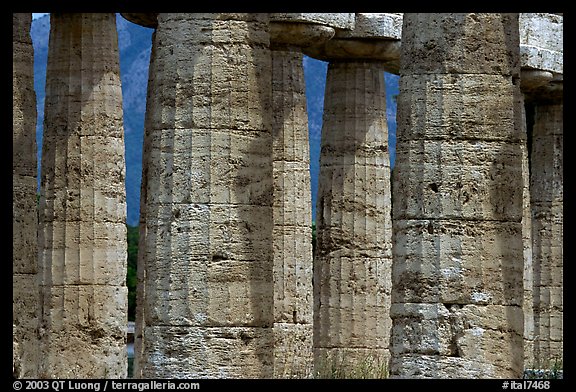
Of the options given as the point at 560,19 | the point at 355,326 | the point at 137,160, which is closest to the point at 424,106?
the point at 355,326

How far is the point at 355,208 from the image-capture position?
130 ft

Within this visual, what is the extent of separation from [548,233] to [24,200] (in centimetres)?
1712

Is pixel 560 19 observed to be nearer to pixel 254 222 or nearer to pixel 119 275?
pixel 119 275

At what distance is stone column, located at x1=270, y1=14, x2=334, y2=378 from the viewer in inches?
1446

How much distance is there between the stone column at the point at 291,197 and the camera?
36.7 meters

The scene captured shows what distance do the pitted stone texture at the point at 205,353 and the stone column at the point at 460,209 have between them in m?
2.01

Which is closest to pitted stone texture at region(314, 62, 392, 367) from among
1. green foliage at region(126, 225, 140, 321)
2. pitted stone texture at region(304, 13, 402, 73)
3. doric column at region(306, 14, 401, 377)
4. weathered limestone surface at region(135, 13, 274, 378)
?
doric column at region(306, 14, 401, 377)

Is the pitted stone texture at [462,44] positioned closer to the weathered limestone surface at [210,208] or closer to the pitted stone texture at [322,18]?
the weathered limestone surface at [210,208]

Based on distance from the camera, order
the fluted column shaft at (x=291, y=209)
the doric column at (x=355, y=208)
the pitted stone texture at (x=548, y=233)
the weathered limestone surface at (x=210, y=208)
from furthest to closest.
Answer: the pitted stone texture at (x=548, y=233), the doric column at (x=355, y=208), the fluted column shaft at (x=291, y=209), the weathered limestone surface at (x=210, y=208)

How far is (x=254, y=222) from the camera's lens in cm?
2869

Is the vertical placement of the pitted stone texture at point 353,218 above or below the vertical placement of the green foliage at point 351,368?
above

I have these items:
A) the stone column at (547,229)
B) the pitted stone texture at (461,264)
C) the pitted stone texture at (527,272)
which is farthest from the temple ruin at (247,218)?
the stone column at (547,229)

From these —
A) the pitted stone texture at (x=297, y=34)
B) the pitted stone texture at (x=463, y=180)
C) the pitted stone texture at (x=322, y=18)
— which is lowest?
the pitted stone texture at (x=463, y=180)

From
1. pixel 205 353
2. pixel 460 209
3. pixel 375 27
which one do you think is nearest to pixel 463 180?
pixel 460 209
